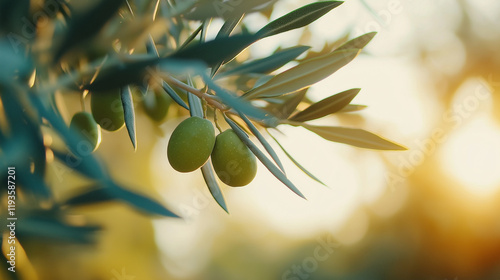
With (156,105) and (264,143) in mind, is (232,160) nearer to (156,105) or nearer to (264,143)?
(264,143)

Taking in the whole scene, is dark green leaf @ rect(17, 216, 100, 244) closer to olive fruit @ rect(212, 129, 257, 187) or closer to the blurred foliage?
the blurred foliage

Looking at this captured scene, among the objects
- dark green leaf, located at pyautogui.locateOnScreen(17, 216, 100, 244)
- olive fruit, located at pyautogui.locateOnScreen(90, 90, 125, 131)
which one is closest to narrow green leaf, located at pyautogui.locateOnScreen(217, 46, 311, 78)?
olive fruit, located at pyautogui.locateOnScreen(90, 90, 125, 131)

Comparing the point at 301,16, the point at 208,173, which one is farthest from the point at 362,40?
the point at 208,173

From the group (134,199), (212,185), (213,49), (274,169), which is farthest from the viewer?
(212,185)

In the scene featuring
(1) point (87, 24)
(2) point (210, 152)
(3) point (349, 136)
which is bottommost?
(3) point (349, 136)

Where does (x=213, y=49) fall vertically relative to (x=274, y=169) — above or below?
above

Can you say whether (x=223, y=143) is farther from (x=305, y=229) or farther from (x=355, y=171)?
(x=305, y=229)

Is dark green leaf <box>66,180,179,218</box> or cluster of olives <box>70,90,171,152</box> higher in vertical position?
cluster of olives <box>70,90,171,152</box>

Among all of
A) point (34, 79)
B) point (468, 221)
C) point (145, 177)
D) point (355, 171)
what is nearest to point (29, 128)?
point (34, 79)
